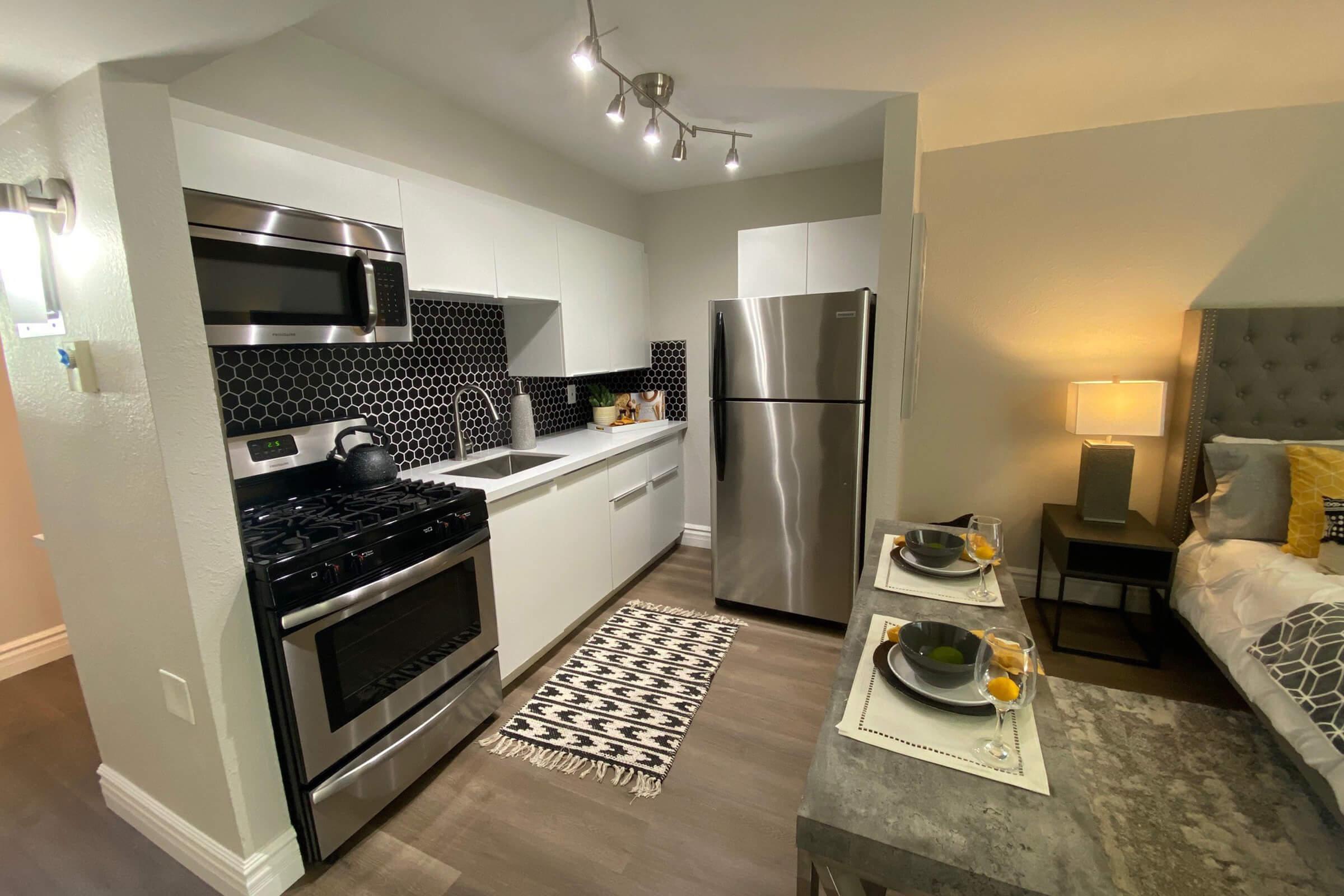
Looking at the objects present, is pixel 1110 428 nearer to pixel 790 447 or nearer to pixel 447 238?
pixel 790 447

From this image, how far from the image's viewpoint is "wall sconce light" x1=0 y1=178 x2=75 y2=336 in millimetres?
1235

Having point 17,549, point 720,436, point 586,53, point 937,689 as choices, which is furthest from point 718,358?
point 17,549

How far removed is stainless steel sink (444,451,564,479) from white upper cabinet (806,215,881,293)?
174cm

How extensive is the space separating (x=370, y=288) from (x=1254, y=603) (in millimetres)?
3301

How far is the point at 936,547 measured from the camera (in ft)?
4.86

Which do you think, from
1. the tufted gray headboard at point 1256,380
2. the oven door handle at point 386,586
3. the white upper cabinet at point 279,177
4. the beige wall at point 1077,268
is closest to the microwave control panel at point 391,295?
the white upper cabinet at point 279,177

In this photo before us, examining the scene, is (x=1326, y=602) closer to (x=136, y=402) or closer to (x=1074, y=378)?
(x=1074, y=378)

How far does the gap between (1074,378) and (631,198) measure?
2899mm

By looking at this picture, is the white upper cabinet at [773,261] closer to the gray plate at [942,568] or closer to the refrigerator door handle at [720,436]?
the refrigerator door handle at [720,436]

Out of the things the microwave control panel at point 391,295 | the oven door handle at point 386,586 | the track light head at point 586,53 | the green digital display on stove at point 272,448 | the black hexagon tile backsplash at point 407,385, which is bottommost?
the oven door handle at point 386,586

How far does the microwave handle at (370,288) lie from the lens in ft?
6.05

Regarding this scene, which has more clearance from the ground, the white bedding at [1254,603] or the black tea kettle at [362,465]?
the black tea kettle at [362,465]

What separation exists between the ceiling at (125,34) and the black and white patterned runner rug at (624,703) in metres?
2.20

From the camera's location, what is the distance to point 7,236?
54.7 inches
